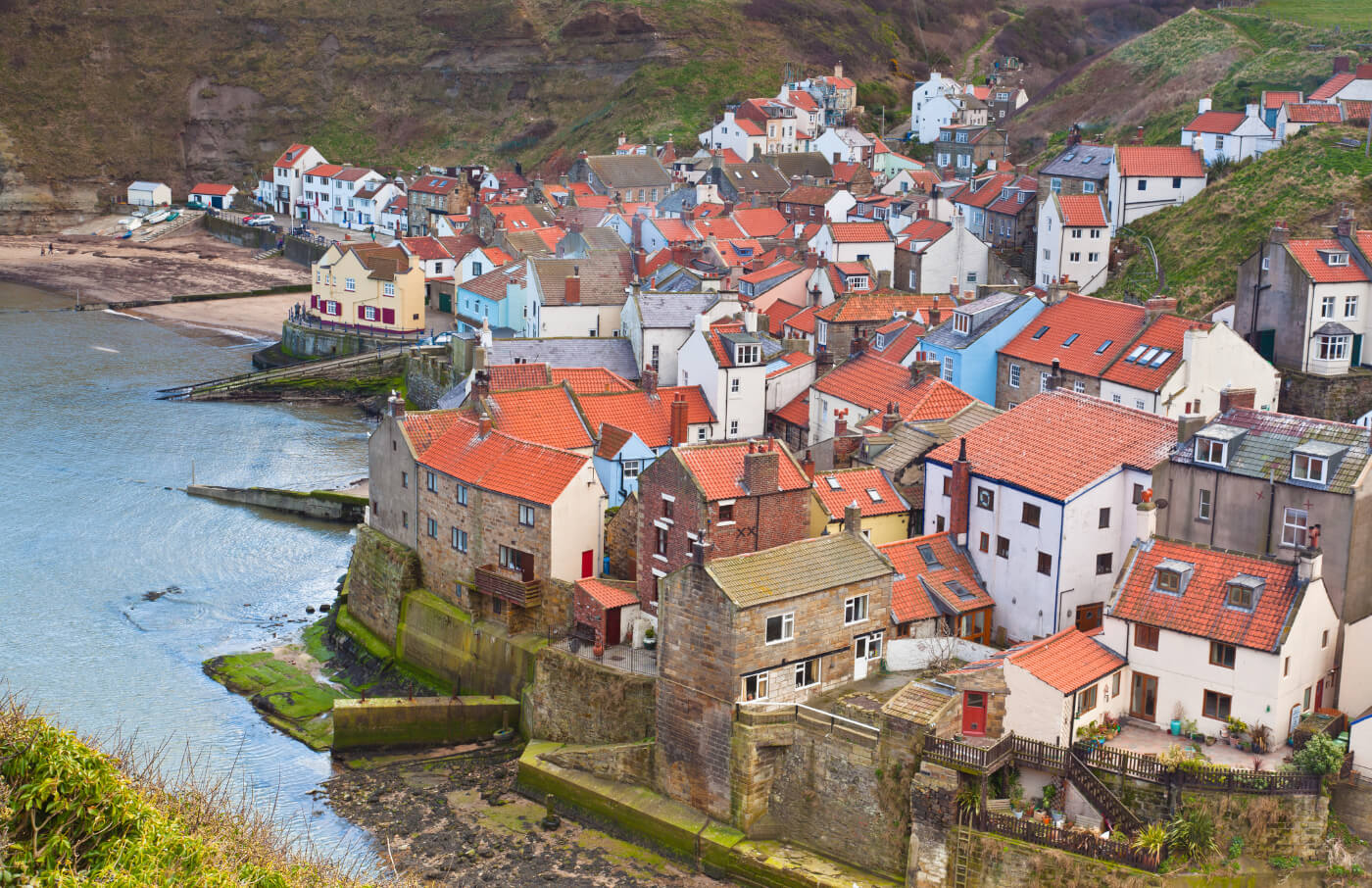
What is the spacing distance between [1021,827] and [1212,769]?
3866 mm

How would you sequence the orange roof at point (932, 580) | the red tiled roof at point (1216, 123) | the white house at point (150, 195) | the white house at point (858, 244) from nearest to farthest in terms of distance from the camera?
the orange roof at point (932, 580) → the white house at point (858, 244) → the red tiled roof at point (1216, 123) → the white house at point (150, 195)

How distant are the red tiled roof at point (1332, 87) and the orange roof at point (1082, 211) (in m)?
17.7

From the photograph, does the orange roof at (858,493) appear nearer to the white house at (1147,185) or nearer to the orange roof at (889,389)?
the orange roof at (889,389)

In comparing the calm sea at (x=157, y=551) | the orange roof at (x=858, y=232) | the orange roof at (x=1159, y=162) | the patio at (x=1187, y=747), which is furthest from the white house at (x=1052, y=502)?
the orange roof at (x=1159, y=162)

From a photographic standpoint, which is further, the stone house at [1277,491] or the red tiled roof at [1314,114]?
the red tiled roof at [1314,114]

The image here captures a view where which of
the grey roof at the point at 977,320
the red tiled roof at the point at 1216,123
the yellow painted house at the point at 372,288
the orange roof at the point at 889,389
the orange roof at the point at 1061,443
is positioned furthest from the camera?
the yellow painted house at the point at 372,288

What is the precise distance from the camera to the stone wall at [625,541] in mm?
43000

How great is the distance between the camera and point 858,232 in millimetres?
74438

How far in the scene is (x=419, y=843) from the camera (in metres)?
36.0

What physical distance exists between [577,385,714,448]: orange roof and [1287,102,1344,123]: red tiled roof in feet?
128

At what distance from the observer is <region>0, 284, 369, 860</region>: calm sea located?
1666 inches

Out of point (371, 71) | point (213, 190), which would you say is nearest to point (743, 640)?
point (213, 190)

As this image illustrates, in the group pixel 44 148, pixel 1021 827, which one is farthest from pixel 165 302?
pixel 1021 827

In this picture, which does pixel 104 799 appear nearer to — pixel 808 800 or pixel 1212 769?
pixel 808 800
